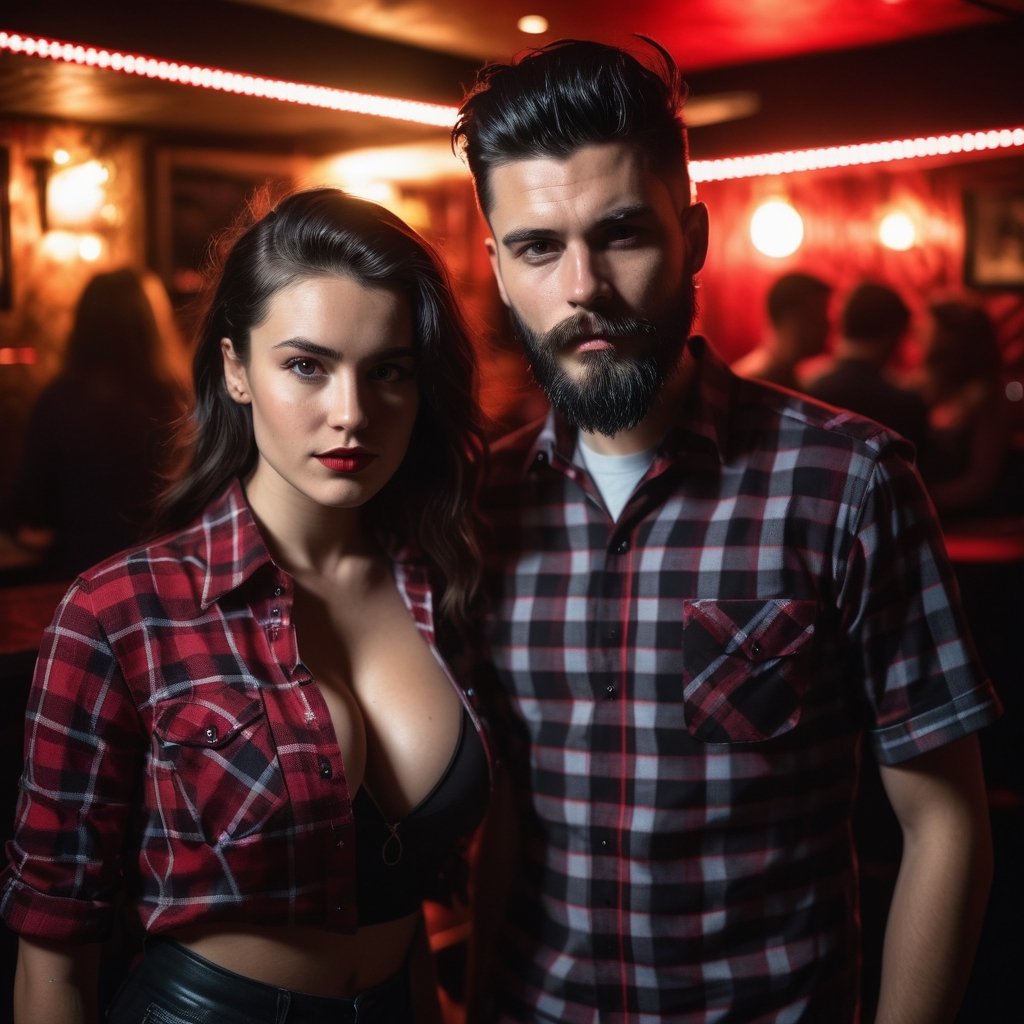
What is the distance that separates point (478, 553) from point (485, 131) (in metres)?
0.66

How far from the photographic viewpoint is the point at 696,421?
5.84 ft

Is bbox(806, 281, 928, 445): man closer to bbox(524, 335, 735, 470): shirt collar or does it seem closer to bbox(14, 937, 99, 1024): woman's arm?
bbox(524, 335, 735, 470): shirt collar

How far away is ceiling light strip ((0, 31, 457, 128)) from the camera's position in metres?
2.77

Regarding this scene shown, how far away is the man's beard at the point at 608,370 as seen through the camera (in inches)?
66.0

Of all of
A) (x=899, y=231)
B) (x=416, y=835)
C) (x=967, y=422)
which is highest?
(x=899, y=231)

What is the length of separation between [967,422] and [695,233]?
3777 mm

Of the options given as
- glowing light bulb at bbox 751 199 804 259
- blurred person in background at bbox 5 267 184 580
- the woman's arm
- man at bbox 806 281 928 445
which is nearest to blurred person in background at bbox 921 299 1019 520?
man at bbox 806 281 928 445

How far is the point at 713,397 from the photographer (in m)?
1.81

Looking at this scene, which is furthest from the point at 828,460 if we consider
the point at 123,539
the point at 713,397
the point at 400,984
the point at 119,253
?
the point at 119,253

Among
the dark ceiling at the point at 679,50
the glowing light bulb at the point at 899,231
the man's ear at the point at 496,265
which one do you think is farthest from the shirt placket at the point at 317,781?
the glowing light bulb at the point at 899,231

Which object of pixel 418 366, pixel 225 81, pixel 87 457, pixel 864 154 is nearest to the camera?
pixel 418 366

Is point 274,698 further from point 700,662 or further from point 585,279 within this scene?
point 585,279

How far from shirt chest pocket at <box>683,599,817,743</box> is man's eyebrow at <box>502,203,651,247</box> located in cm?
58

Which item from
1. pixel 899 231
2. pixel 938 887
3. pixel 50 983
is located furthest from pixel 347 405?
pixel 899 231
